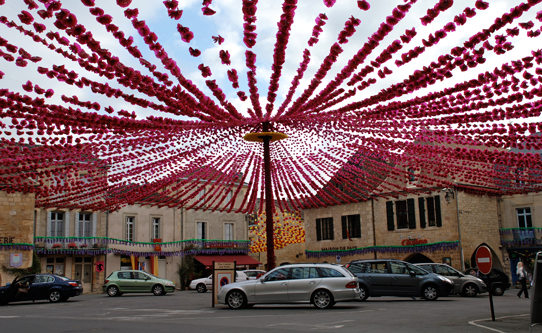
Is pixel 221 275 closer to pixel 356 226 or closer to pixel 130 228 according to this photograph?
pixel 356 226

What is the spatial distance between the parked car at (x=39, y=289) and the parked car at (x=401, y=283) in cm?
1274

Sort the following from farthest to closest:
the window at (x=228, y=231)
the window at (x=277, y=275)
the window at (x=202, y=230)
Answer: the window at (x=228, y=231) < the window at (x=202, y=230) < the window at (x=277, y=275)

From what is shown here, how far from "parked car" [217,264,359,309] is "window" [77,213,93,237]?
77.7ft

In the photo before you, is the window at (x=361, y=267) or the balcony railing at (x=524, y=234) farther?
the balcony railing at (x=524, y=234)

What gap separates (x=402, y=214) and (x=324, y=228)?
261 inches

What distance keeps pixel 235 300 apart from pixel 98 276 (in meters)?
23.8

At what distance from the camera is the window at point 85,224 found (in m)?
35.1

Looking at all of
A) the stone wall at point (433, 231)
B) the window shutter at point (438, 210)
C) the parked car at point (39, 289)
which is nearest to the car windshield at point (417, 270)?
the stone wall at point (433, 231)

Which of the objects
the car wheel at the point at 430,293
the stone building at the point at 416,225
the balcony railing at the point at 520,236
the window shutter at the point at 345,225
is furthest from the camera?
the window shutter at the point at 345,225

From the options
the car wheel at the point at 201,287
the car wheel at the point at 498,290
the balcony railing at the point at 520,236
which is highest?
the balcony railing at the point at 520,236

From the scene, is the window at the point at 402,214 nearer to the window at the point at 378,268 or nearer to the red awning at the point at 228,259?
the red awning at the point at 228,259

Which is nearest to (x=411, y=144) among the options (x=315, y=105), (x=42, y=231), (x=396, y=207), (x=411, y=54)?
(x=315, y=105)

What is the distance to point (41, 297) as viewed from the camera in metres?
20.9

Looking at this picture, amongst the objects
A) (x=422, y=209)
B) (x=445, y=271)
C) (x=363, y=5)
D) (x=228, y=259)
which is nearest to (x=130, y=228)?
(x=228, y=259)
